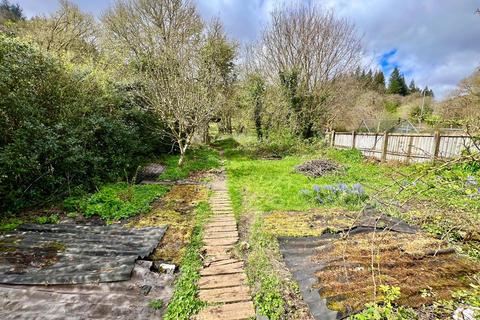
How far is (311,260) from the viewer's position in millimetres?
3059

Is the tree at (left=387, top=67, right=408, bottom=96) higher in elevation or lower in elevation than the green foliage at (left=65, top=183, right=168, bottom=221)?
higher

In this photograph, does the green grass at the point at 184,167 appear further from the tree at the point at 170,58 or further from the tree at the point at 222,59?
the tree at the point at 222,59

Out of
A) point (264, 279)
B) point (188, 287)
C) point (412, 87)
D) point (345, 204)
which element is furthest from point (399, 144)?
point (412, 87)

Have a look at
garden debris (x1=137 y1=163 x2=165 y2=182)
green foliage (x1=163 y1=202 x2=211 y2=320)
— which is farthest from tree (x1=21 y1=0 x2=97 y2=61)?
green foliage (x1=163 y1=202 x2=211 y2=320)

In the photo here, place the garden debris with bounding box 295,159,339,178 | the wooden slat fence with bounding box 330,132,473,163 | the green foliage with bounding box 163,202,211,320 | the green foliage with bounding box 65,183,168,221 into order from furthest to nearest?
the garden debris with bounding box 295,159,339,178 < the wooden slat fence with bounding box 330,132,473,163 < the green foliage with bounding box 65,183,168,221 < the green foliage with bounding box 163,202,211,320

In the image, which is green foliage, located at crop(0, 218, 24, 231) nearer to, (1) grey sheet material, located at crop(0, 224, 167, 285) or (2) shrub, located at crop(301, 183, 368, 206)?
(1) grey sheet material, located at crop(0, 224, 167, 285)

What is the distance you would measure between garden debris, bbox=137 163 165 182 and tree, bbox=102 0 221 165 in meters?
0.98

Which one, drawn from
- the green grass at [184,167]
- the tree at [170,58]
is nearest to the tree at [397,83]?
the tree at [170,58]

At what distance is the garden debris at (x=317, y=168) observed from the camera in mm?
8128

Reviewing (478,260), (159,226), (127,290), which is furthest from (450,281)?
(159,226)

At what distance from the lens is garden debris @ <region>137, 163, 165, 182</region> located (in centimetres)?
781

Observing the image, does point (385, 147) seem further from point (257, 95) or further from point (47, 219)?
point (47, 219)

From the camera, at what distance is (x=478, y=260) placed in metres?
2.79

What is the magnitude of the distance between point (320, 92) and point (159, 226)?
13361mm
